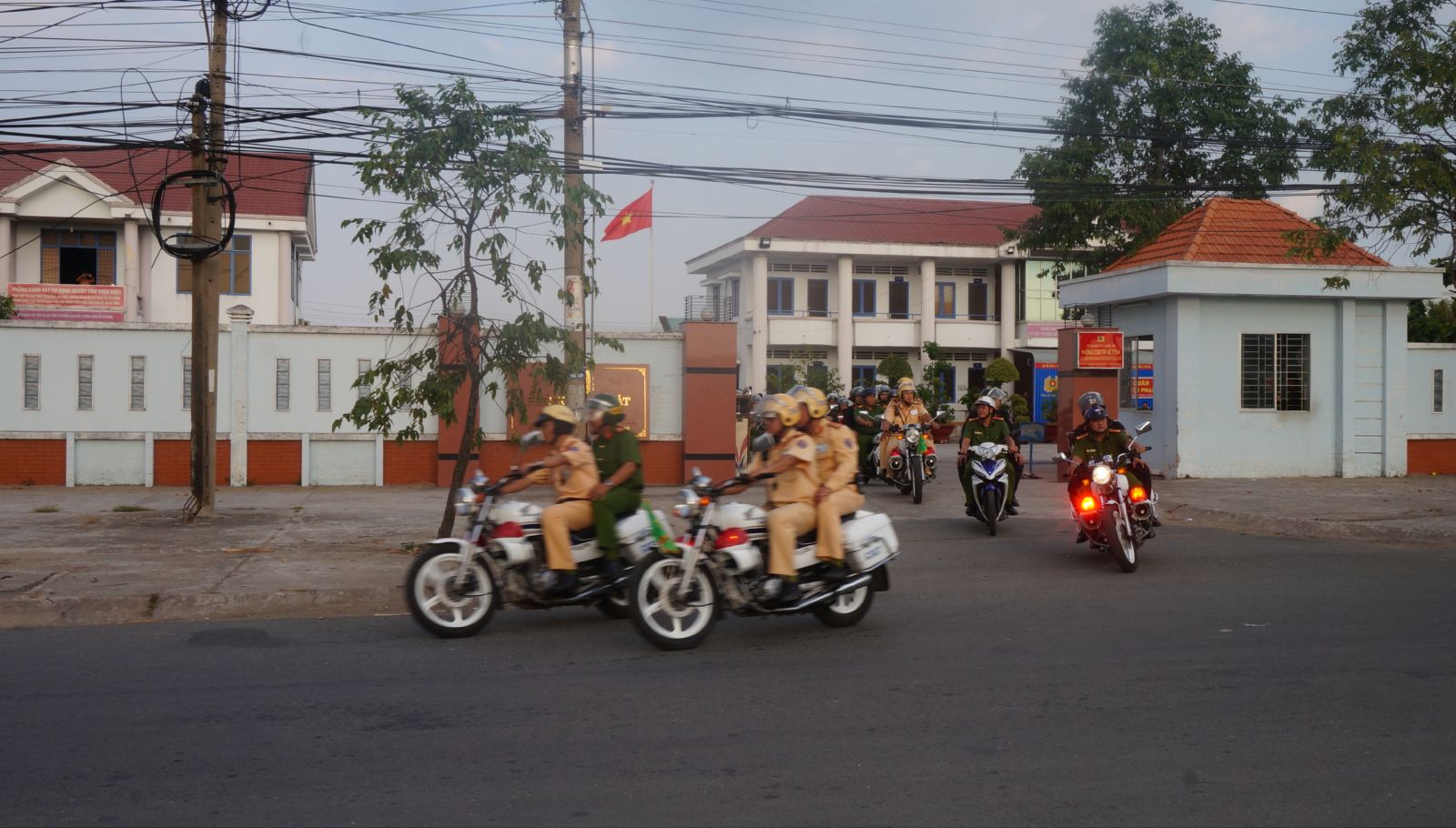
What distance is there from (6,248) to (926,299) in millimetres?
28621

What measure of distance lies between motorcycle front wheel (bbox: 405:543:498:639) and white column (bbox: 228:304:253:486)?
11.2 meters

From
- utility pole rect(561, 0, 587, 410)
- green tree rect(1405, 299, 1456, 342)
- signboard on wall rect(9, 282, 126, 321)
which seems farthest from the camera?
green tree rect(1405, 299, 1456, 342)

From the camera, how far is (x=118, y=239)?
31703 mm

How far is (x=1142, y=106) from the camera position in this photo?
32062 mm

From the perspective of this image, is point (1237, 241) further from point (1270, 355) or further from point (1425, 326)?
point (1425, 326)

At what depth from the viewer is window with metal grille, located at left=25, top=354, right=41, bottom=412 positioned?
17.9 meters

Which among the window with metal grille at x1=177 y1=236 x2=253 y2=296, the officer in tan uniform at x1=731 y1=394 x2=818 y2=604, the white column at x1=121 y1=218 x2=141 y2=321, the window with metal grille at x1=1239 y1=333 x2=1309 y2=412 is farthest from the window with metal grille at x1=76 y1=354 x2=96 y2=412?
the window with metal grille at x1=1239 y1=333 x2=1309 y2=412

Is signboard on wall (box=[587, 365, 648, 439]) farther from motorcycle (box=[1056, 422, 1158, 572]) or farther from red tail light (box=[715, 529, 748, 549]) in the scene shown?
red tail light (box=[715, 529, 748, 549])

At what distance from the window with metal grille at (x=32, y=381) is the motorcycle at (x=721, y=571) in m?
13.7

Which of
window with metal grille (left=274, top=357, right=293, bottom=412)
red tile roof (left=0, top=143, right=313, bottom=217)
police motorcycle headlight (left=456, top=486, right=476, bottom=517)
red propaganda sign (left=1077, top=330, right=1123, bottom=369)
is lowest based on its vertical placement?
police motorcycle headlight (left=456, top=486, right=476, bottom=517)

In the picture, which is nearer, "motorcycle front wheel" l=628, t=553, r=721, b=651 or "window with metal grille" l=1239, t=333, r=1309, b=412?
"motorcycle front wheel" l=628, t=553, r=721, b=651

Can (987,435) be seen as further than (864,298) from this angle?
No

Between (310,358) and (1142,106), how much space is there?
74.1 feet

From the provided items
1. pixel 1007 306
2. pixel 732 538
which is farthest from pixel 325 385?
pixel 1007 306
